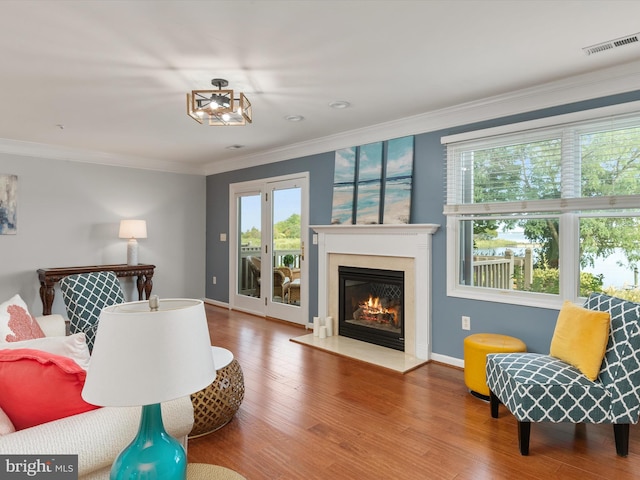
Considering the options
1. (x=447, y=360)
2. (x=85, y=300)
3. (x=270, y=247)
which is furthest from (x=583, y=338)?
(x=270, y=247)

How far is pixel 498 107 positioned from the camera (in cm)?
327

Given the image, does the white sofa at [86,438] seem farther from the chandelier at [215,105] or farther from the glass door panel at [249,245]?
the glass door panel at [249,245]

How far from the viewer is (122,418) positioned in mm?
1254

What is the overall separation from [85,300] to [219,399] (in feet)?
5.53

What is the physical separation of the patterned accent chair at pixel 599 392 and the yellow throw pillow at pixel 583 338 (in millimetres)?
62

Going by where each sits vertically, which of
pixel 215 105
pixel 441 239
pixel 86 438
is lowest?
pixel 86 438

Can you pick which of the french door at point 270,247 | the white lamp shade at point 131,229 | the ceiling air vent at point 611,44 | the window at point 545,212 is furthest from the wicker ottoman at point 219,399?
the white lamp shade at point 131,229

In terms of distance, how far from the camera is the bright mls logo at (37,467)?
1.08 metres

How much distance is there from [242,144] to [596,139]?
12.4 feet

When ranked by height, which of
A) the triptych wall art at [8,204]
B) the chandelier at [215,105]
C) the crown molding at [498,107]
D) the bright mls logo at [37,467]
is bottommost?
the bright mls logo at [37,467]

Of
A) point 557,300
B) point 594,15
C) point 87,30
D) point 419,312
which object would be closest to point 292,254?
point 419,312

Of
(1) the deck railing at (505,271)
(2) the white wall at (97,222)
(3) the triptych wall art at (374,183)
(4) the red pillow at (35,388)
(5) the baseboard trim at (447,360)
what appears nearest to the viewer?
(4) the red pillow at (35,388)

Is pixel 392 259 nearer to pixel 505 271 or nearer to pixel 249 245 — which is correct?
pixel 505 271

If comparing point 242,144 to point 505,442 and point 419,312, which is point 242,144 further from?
point 505,442
